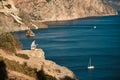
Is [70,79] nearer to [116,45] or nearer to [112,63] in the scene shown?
[112,63]

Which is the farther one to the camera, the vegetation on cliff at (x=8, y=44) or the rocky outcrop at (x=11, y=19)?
the rocky outcrop at (x=11, y=19)

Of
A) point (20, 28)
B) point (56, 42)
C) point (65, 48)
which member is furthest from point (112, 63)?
point (20, 28)

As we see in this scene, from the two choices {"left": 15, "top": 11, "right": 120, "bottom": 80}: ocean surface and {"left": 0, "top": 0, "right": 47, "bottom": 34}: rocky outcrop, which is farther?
{"left": 0, "top": 0, "right": 47, "bottom": 34}: rocky outcrop

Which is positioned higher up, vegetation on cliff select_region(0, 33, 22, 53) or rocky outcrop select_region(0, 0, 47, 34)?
rocky outcrop select_region(0, 0, 47, 34)

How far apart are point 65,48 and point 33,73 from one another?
276 feet

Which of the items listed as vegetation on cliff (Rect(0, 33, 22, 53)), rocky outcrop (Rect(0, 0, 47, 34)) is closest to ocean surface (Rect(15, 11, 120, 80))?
rocky outcrop (Rect(0, 0, 47, 34))

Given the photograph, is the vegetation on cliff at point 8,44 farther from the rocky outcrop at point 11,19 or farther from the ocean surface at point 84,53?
the rocky outcrop at point 11,19

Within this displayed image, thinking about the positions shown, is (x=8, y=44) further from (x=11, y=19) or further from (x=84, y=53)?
(x=11, y=19)

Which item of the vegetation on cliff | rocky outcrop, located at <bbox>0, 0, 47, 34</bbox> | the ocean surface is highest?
rocky outcrop, located at <bbox>0, 0, 47, 34</bbox>

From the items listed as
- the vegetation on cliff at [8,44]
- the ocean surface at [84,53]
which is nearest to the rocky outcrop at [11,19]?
the ocean surface at [84,53]

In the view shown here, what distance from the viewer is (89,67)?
93000mm

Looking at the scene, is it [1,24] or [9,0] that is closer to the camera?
[1,24]

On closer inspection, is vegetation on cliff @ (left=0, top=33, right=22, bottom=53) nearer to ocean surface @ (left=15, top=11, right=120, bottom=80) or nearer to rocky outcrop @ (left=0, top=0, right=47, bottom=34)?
ocean surface @ (left=15, top=11, right=120, bottom=80)

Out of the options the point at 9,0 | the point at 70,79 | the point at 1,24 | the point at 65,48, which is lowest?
the point at 70,79
